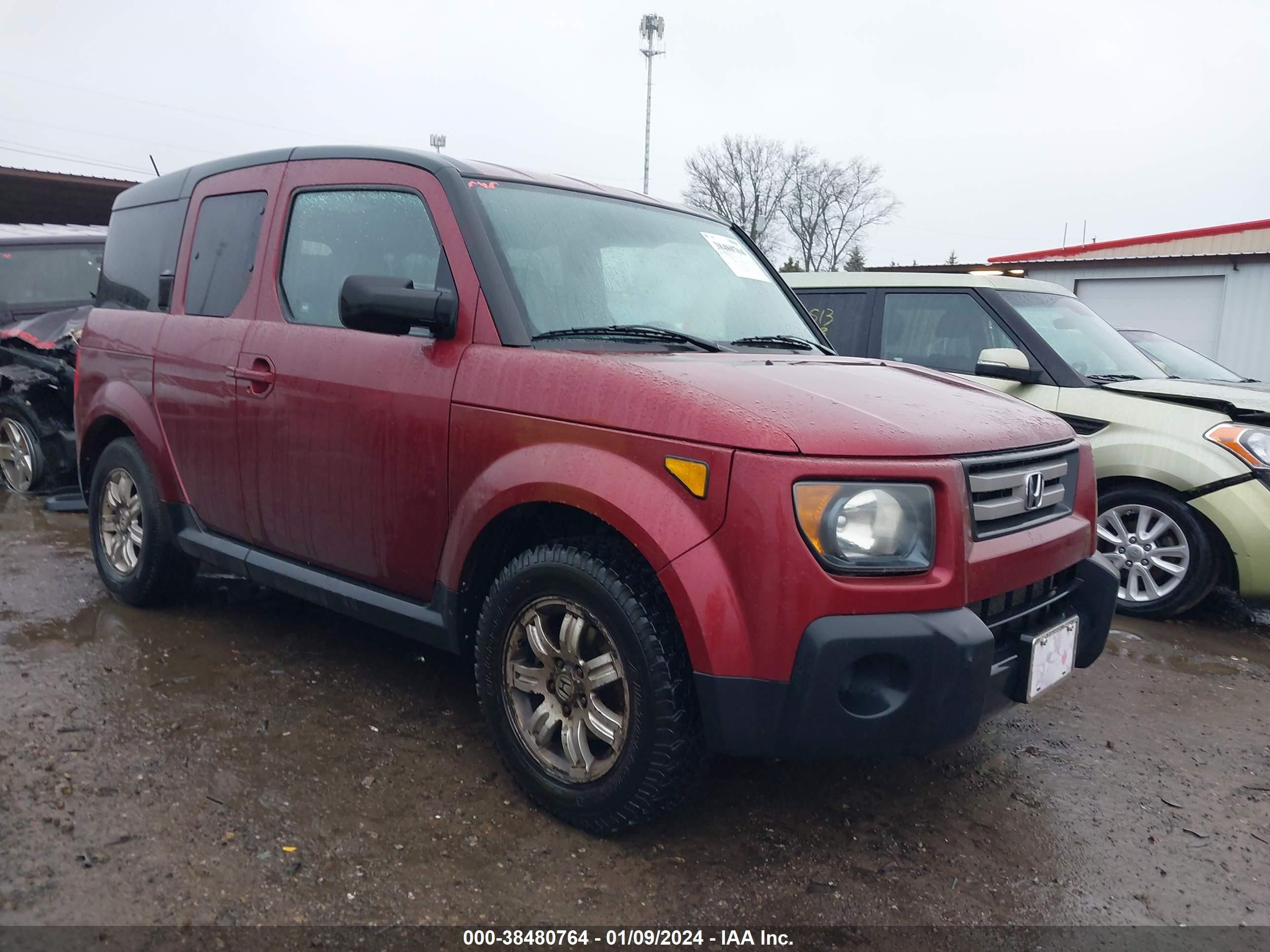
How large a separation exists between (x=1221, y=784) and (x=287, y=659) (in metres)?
3.51

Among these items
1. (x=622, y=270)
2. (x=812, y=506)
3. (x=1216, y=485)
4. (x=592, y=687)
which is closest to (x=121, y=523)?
(x=622, y=270)

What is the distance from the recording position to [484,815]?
273 cm

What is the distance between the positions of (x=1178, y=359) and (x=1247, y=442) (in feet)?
8.55

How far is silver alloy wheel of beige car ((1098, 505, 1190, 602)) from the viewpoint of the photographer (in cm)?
487

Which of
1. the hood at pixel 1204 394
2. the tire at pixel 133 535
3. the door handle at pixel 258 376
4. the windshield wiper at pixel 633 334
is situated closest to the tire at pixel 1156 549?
the hood at pixel 1204 394

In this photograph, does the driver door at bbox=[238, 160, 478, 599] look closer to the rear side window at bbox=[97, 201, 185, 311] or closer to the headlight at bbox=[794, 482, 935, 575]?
the rear side window at bbox=[97, 201, 185, 311]

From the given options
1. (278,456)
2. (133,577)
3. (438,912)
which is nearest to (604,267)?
(278,456)

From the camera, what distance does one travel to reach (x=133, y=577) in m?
4.27

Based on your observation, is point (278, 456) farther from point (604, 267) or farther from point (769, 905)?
point (769, 905)

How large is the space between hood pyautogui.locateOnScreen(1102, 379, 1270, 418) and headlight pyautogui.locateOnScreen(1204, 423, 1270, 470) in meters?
0.11

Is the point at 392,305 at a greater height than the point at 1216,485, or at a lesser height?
greater

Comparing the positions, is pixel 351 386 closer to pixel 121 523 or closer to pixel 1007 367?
pixel 121 523

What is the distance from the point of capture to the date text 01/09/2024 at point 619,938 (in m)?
2.20

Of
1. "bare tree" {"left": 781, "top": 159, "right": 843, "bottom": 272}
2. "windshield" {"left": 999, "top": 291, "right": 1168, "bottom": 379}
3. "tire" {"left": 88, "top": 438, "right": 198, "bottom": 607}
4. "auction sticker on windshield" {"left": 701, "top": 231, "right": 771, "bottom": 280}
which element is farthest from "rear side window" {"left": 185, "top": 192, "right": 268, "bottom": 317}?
"bare tree" {"left": 781, "top": 159, "right": 843, "bottom": 272}
